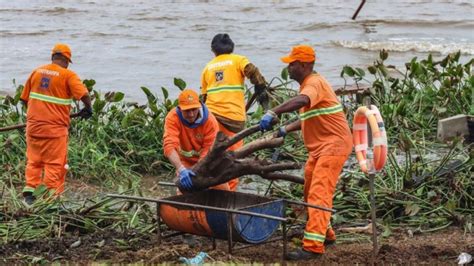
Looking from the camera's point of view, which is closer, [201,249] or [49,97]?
[201,249]

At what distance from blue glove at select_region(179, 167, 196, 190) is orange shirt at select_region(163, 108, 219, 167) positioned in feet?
1.46

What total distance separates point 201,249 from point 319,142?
52.4 inches

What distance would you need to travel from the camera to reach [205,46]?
2339cm

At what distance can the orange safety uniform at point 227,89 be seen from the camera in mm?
10492

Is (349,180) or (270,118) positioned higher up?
(270,118)

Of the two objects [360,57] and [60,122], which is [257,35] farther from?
[60,122]

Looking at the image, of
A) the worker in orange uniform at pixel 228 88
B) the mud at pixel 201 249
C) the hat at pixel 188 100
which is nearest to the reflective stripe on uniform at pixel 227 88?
the worker in orange uniform at pixel 228 88

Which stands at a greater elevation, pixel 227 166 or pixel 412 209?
pixel 227 166

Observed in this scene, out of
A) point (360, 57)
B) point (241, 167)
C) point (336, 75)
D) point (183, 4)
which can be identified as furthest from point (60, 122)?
point (183, 4)

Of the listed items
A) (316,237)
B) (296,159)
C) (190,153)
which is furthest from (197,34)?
(316,237)

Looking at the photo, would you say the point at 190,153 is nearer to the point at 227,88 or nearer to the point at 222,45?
the point at 227,88

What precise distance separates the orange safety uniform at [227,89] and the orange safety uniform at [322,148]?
7.89 feet

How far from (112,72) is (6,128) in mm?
9638

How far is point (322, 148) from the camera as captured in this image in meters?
8.06
